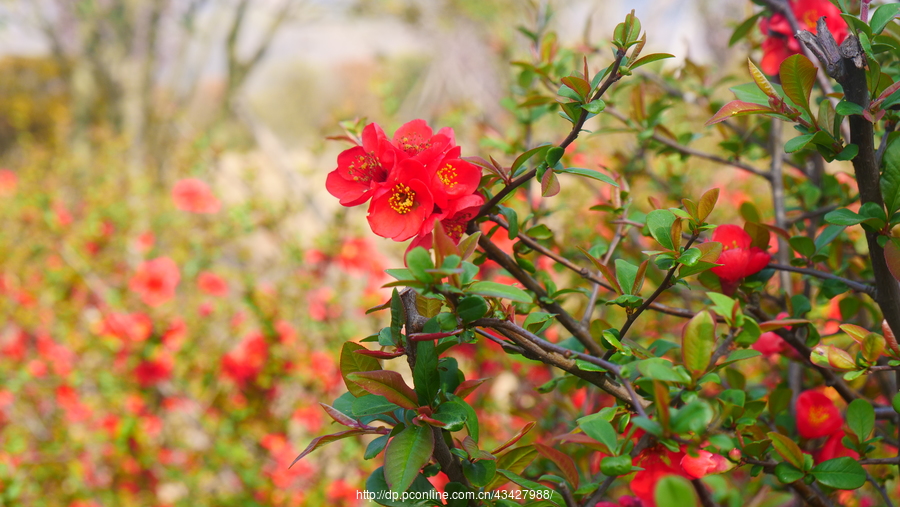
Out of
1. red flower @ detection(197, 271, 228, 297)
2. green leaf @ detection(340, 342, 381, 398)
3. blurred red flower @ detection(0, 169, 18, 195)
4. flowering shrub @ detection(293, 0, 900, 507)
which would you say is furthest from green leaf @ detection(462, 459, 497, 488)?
blurred red flower @ detection(0, 169, 18, 195)

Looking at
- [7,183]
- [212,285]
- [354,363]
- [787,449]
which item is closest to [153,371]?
[212,285]

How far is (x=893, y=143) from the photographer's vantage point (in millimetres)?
443

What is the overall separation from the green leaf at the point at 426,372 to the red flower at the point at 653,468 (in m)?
0.18

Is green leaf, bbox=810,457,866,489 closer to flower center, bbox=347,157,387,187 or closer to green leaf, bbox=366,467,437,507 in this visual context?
green leaf, bbox=366,467,437,507

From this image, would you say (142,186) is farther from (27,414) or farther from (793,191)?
(793,191)

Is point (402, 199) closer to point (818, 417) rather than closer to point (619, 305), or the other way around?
point (619, 305)

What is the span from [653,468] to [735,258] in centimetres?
21

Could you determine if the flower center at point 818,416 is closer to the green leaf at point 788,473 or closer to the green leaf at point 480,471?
the green leaf at point 788,473

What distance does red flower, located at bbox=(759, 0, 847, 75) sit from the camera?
660 millimetres

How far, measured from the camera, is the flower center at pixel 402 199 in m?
0.44

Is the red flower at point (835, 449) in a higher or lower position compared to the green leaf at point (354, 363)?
lower

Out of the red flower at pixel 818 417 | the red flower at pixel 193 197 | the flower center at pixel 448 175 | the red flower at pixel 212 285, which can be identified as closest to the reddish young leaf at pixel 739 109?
the flower center at pixel 448 175

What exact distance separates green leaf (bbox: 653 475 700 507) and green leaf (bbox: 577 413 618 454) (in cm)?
10

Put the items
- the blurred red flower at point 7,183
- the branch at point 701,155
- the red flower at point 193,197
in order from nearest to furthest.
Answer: the branch at point 701,155 → the red flower at point 193,197 → the blurred red flower at point 7,183
